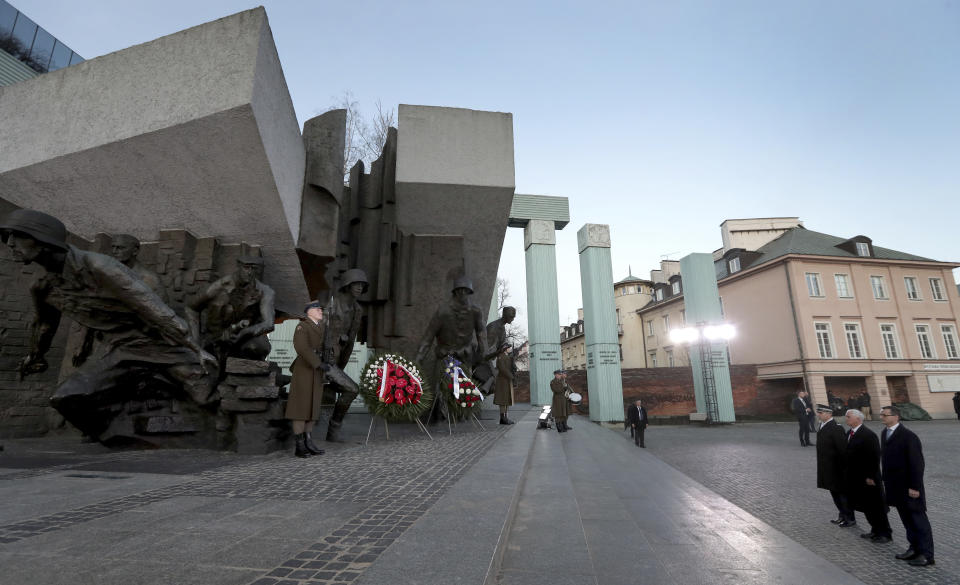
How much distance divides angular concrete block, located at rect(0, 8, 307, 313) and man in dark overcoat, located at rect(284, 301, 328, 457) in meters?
2.90

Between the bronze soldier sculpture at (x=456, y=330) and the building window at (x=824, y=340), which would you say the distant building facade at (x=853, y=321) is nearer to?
the building window at (x=824, y=340)

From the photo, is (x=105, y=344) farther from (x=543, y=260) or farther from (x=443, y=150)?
(x=543, y=260)

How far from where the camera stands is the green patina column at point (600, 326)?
67.4ft

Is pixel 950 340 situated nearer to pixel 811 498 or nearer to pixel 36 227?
pixel 811 498

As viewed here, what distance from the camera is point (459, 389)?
919 cm

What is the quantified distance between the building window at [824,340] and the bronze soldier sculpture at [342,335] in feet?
97.7

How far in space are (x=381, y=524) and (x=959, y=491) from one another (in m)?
9.57

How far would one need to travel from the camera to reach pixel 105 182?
7.69 metres

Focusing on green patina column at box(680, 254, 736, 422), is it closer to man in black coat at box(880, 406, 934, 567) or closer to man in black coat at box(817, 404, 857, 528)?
man in black coat at box(817, 404, 857, 528)

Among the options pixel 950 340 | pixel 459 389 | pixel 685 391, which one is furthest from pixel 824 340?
pixel 459 389

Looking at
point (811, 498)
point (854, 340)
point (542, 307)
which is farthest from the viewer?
point (854, 340)

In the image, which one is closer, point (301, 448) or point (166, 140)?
point (301, 448)

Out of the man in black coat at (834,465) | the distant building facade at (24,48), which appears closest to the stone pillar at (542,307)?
the man in black coat at (834,465)

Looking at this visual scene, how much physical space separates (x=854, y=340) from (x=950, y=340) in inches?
280
